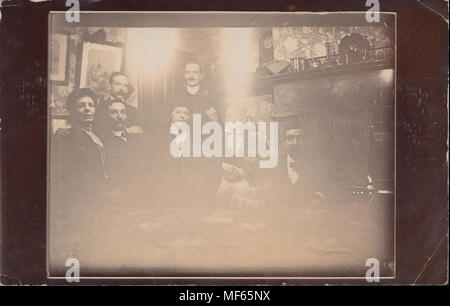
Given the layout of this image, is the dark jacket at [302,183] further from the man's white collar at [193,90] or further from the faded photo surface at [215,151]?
the man's white collar at [193,90]

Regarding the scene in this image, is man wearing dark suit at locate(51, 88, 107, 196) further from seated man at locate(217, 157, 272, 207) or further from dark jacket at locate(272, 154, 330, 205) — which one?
dark jacket at locate(272, 154, 330, 205)

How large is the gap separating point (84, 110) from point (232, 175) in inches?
25.9

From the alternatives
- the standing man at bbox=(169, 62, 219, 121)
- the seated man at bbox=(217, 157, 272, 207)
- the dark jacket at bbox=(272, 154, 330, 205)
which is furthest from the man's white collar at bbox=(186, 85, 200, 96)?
the dark jacket at bbox=(272, 154, 330, 205)

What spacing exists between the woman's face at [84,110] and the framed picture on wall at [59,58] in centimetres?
10

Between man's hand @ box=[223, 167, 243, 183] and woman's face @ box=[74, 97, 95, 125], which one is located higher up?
woman's face @ box=[74, 97, 95, 125]

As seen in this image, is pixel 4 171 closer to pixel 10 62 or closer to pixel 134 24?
pixel 10 62

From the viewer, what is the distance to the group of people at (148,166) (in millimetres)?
1912

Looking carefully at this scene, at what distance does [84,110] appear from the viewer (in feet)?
6.28

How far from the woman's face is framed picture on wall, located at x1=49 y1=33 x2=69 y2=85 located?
4.1 inches

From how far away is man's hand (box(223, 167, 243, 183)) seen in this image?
75.4 inches

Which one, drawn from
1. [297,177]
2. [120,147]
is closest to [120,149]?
[120,147]

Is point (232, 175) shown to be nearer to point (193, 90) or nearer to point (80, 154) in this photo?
point (193, 90)

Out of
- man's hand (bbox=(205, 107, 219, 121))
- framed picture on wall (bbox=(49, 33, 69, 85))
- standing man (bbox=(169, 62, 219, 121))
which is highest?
framed picture on wall (bbox=(49, 33, 69, 85))

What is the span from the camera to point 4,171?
1.90m
